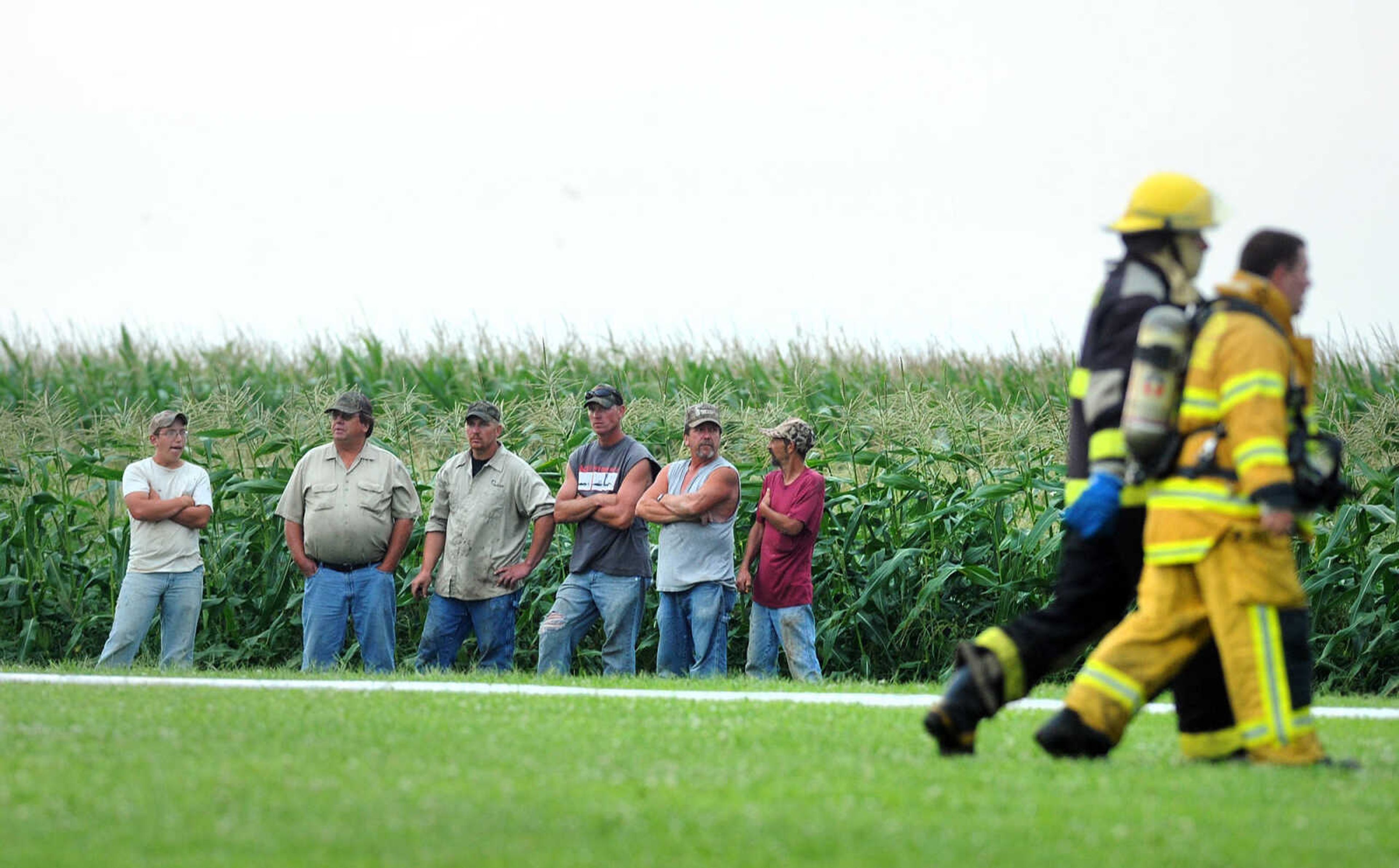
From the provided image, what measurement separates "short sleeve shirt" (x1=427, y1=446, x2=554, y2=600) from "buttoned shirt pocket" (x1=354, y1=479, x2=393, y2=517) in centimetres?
37

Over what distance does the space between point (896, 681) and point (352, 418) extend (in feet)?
15.7

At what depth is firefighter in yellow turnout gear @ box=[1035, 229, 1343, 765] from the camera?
5.92 metres

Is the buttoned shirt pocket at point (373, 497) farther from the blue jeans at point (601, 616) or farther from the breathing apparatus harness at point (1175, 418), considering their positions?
the breathing apparatus harness at point (1175, 418)

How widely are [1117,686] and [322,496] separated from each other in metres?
7.80

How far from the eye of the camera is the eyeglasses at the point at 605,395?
12.2m

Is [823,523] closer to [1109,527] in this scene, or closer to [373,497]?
[373,497]

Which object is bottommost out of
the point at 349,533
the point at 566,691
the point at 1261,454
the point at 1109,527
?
the point at 566,691

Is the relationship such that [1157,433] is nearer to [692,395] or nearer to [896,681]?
[896,681]

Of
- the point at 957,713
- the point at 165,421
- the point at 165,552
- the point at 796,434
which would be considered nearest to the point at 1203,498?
the point at 957,713

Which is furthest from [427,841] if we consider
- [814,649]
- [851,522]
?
[851,522]

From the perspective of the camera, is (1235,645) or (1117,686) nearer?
(1235,645)

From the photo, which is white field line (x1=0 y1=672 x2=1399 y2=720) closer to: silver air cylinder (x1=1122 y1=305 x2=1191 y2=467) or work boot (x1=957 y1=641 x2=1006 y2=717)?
work boot (x1=957 y1=641 x2=1006 y2=717)

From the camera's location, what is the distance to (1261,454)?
19.2 ft

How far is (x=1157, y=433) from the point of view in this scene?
20.1ft
